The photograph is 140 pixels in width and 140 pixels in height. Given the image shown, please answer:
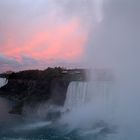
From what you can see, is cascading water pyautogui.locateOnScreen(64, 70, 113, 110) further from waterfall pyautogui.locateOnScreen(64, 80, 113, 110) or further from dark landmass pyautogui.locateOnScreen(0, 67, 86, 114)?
Answer: dark landmass pyautogui.locateOnScreen(0, 67, 86, 114)

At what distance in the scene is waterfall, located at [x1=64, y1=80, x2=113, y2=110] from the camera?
3579 centimetres

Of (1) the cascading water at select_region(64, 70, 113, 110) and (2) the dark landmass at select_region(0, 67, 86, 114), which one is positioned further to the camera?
(2) the dark landmass at select_region(0, 67, 86, 114)

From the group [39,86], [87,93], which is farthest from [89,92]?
[39,86]

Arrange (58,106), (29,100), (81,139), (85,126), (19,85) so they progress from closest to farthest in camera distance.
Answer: (81,139) < (85,126) < (58,106) < (29,100) < (19,85)

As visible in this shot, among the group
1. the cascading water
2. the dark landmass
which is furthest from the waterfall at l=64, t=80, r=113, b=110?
the dark landmass

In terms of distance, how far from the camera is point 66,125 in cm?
3088

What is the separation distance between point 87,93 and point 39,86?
1995 centimetres

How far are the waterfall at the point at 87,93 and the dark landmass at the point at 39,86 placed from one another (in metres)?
2.80

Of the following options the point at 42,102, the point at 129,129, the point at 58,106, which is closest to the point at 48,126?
the point at 129,129

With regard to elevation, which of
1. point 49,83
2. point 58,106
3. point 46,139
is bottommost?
point 46,139

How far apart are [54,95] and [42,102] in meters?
2.85

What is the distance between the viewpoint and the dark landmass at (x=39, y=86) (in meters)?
48.2

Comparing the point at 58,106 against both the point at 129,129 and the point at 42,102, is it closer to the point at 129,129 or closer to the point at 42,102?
the point at 42,102

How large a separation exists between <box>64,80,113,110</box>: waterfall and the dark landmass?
2803 millimetres
